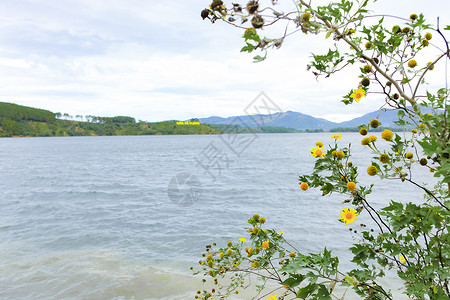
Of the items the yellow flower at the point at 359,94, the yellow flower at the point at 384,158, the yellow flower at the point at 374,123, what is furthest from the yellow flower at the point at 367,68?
the yellow flower at the point at 384,158

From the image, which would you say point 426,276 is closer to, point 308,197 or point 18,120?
point 308,197

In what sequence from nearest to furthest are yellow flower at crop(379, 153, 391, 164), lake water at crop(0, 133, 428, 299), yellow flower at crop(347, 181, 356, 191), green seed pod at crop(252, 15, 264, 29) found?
green seed pod at crop(252, 15, 264, 29)
yellow flower at crop(379, 153, 391, 164)
yellow flower at crop(347, 181, 356, 191)
lake water at crop(0, 133, 428, 299)

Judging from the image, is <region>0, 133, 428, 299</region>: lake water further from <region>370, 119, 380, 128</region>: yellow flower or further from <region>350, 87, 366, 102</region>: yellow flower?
<region>350, 87, 366, 102</region>: yellow flower

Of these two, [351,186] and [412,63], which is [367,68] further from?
[351,186]

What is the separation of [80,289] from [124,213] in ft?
29.7

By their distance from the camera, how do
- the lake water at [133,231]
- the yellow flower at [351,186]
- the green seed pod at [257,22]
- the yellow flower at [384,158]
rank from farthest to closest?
the lake water at [133,231] → the yellow flower at [351,186] → the yellow flower at [384,158] → the green seed pod at [257,22]

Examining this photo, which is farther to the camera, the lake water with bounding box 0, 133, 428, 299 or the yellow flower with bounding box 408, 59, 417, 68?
the lake water with bounding box 0, 133, 428, 299

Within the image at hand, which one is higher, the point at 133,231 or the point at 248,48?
the point at 248,48

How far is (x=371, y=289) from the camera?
6.64ft

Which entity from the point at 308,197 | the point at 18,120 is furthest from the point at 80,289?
the point at 18,120

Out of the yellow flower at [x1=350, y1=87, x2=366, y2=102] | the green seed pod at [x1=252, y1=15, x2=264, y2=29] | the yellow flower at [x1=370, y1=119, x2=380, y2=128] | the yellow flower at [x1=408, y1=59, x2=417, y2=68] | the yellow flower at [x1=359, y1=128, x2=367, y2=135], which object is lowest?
the yellow flower at [x1=359, y1=128, x2=367, y2=135]

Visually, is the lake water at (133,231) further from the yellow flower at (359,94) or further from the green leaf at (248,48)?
the green leaf at (248,48)

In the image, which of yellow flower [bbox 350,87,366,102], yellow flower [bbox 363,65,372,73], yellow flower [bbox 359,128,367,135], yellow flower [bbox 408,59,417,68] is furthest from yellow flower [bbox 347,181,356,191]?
yellow flower [bbox 408,59,417,68]

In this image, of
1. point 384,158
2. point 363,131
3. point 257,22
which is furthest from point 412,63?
point 257,22
